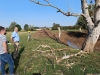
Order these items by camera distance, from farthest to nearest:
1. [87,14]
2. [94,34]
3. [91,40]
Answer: [87,14] → [91,40] → [94,34]

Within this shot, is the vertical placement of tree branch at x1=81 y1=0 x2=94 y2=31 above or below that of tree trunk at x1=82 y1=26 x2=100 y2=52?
above

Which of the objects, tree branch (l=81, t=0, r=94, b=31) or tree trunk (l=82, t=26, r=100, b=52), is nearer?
tree trunk (l=82, t=26, r=100, b=52)

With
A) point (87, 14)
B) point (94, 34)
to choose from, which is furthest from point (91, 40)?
point (87, 14)

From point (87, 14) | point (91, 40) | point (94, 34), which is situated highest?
point (87, 14)

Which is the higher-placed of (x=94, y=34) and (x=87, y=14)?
(x=87, y=14)

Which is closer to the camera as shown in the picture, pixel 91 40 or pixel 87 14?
pixel 91 40

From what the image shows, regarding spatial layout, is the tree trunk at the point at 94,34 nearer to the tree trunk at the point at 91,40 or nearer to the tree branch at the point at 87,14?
the tree trunk at the point at 91,40

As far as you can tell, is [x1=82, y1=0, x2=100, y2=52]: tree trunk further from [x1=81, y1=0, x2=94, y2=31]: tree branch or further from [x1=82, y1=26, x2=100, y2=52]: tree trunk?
[x1=81, y1=0, x2=94, y2=31]: tree branch

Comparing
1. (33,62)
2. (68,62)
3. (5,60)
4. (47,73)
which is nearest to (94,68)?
(68,62)

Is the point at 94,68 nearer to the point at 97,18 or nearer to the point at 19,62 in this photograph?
the point at 19,62

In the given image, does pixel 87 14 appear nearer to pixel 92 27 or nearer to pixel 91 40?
pixel 92 27

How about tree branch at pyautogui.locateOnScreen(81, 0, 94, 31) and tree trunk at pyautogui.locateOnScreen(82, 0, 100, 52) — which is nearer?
tree trunk at pyautogui.locateOnScreen(82, 0, 100, 52)

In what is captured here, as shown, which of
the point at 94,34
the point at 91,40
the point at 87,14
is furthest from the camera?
the point at 87,14

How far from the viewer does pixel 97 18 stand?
14.1 m
